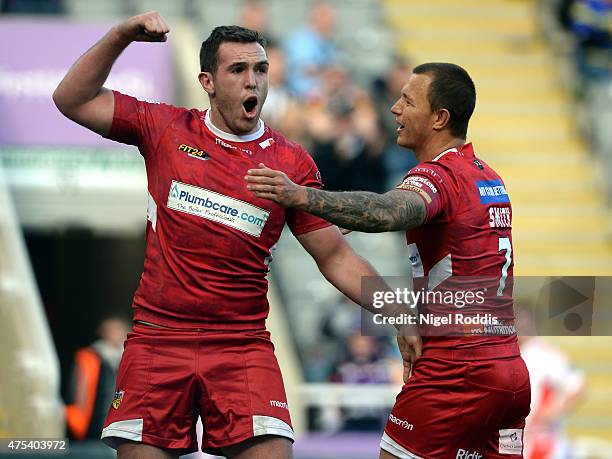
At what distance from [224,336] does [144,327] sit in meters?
0.41

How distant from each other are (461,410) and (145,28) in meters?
2.44

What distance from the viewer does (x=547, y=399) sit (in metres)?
12.3

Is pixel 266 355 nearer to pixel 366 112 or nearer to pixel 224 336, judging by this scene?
pixel 224 336

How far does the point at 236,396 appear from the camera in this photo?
22.4 ft

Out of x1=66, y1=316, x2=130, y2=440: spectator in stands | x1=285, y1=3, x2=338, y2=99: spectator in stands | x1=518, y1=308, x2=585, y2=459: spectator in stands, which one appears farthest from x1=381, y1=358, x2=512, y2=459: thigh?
x1=285, y1=3, x2=338, y2=99: spectator in stands

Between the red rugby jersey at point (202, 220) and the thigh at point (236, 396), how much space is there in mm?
119

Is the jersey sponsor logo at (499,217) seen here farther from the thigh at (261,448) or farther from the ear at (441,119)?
the thigh at (261,448)

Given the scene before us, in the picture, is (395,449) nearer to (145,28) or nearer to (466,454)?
(466,454)

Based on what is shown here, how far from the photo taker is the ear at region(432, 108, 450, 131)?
6.95 metres

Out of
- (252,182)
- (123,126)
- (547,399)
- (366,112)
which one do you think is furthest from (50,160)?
(252,182)

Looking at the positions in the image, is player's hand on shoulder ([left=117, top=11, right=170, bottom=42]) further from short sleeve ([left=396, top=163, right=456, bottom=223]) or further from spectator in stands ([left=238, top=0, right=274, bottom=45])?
spectator in stands ([left=238, top=0, right=274, bottom=45])

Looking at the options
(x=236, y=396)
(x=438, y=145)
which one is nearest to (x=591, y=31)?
(x=438, y=145)

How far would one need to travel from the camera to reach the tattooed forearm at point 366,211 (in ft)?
20.9

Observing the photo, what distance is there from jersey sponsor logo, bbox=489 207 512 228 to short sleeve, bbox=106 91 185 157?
67.7 inches
